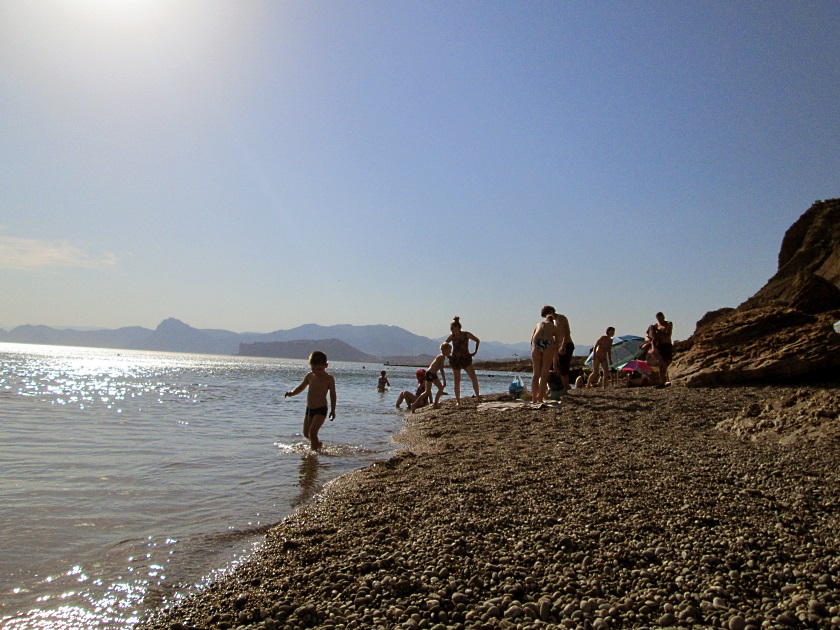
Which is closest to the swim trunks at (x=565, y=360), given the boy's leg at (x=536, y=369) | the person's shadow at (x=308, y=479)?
the boy's leg at (x=536, y=369)

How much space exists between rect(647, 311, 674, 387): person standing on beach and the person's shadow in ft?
36.9

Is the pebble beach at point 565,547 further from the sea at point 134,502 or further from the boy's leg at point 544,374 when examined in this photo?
the boy's leg at point 544,374

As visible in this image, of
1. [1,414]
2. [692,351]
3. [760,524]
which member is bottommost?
[1,414]

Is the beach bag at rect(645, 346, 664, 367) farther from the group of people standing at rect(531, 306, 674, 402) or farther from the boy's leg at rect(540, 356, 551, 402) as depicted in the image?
the boy's leg at rect(540, 356, 551, 402)

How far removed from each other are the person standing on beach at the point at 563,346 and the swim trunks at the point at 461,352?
230cm

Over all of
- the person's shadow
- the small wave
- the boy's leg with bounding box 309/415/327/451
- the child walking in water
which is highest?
the child walking in water

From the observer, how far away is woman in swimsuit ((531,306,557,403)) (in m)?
11.8

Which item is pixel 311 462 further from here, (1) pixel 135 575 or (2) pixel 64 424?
(2) pixel 64 424

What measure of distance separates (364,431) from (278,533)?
7896 millimetres

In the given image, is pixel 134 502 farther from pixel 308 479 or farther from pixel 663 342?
pixel 663 342

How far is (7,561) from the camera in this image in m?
→ 3.93

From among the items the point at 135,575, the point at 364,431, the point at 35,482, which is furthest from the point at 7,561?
the point at 364,431

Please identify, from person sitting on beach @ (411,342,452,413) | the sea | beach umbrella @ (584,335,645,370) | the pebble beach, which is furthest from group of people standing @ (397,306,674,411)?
beach umbrella @ (584,335,645,370)

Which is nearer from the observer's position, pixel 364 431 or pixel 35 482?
pixel 35 482
